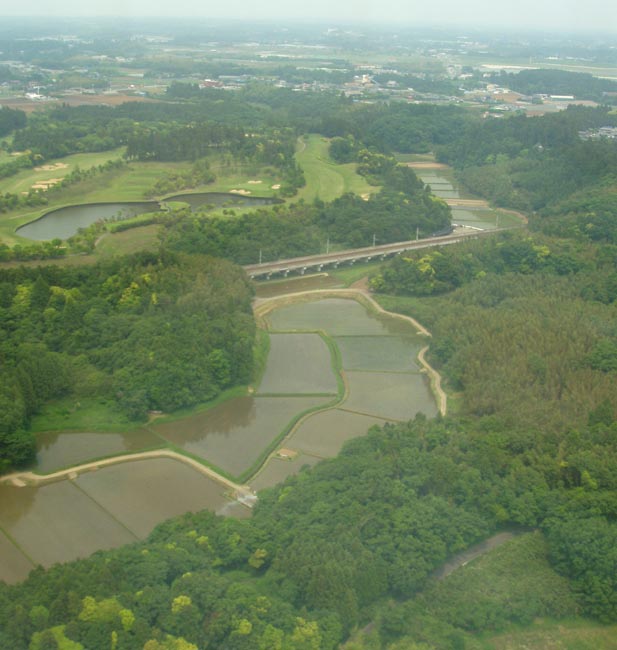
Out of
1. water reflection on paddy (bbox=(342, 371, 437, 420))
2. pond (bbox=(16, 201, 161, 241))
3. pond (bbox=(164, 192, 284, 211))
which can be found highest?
pond (bbox=(164, 192, 284, 211))

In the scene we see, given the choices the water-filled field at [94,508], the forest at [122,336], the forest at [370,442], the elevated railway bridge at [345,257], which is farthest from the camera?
the elevated railway bridge at [345,257]

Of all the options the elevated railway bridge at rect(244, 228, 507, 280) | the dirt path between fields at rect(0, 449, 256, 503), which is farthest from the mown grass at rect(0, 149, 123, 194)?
the dirt path between fields at rect(0, 449, 256, 503)

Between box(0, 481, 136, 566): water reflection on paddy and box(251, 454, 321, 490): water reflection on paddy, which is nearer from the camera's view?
box(0, 481, 136, 566): water reflection on paddy

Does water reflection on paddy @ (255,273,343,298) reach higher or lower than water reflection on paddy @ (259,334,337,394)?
lower

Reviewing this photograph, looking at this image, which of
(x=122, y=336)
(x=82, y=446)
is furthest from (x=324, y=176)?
(x=82, y=446)

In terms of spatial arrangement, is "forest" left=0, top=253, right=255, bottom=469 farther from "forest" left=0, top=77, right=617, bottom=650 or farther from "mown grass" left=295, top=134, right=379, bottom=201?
"mown grass" left=295, top=134, right=379, bottom=201

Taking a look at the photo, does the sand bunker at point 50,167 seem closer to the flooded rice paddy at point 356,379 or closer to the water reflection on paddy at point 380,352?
the flooded rice paddy at point 356,379

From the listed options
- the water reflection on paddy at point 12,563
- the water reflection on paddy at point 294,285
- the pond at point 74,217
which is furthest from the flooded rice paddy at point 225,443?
the pond at point 74,217
